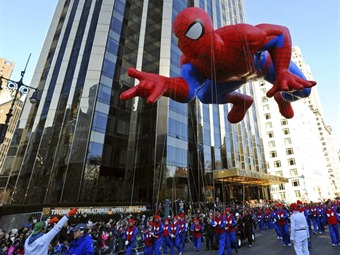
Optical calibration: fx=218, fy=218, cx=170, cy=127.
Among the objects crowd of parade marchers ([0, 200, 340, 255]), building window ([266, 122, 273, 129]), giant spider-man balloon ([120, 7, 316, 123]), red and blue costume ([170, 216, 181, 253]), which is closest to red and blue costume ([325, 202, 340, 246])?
crowd of parade marchers ([0, 200, 340, 255])

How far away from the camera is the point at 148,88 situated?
19.6 feet

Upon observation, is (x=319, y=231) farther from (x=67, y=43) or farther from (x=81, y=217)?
(x=67, y=43)

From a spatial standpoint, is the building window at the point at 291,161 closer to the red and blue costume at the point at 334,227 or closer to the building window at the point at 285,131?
the building window at the point at 285,131

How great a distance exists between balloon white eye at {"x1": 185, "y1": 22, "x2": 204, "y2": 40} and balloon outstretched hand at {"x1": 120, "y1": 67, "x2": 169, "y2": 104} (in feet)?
4.62

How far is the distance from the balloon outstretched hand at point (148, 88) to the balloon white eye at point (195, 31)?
4.62 feet

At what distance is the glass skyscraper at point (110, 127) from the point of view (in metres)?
19.5

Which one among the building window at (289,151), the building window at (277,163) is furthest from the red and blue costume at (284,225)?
the building window at (289,151)

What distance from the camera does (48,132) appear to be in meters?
21.0

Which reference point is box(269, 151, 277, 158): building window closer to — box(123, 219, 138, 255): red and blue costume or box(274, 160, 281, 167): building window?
box(274, 160, 281, 167): building window

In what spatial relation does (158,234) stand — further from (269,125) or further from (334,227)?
(269,125)

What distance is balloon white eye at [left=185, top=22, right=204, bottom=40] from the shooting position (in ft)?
18.7

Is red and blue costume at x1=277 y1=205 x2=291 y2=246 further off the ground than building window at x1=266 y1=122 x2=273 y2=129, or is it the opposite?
building window at x1=266 y1=122 x2=273 y2=129

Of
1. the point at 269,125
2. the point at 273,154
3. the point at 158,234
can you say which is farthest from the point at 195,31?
the point at 269,125

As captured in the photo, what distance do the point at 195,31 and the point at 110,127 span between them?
57.8ft
